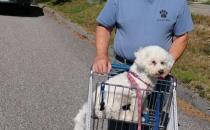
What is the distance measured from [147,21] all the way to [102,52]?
0.46 m

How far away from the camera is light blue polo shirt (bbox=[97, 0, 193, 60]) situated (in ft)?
15.2

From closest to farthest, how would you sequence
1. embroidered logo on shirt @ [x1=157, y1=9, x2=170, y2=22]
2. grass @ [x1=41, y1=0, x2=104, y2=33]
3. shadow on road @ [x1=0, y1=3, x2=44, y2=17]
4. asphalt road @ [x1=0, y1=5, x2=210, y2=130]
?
1. embroidered logo on shirt @ [x1=157, y1=9, x2=170, y2=22]
2. asphalt road @ [x1=0, y1=5, x2=210, y2=130]
3. grass @ [x1=41, y1=0, x2=104, y2=33]
4. shadow on road @ [x1=0, y1=3, x2=44, y2=17]

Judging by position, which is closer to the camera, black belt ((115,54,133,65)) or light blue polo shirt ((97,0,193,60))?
light blue polo shirt ((97,0,193,60))

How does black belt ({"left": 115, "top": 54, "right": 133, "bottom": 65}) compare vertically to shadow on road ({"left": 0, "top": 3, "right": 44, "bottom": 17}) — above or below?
above

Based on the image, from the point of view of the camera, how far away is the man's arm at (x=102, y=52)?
4414 mm

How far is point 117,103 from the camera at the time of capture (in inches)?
173

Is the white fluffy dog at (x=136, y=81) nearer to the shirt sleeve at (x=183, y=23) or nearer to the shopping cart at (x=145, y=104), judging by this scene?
the shopping cart at (x=145, y=104)

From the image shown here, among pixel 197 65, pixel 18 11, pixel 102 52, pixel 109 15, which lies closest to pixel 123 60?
pixel 102 52

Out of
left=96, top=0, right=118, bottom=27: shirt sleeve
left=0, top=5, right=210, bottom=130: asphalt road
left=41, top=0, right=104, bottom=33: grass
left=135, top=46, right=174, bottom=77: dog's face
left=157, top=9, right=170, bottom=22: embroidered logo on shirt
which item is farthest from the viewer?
left=41, top=0, right=104, bottom=33: grass

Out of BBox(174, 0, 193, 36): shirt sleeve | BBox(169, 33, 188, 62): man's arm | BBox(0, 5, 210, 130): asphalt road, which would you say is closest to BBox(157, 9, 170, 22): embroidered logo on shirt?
BBox(174, 0, 193, 36): shirt sleeve

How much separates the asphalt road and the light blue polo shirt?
267 cm

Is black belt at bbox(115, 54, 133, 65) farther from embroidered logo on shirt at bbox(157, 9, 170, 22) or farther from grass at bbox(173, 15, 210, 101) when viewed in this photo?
grass at bbox(173, 15, 210, 101)

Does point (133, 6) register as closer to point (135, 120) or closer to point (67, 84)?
point (135, 120)

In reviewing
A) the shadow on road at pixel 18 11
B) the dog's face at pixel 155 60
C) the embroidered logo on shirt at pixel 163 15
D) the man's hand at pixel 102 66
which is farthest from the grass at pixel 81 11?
the dog's face at pixel 155 60
